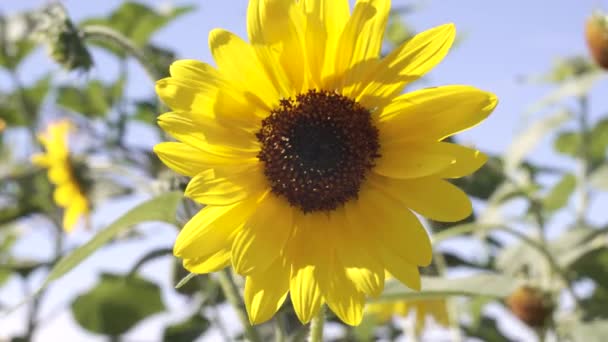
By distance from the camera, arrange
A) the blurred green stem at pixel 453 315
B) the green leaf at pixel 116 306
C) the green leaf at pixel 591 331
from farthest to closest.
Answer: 1. the green leaf at pixel 116 306
2. the blurred green stem at pixel 453 315
3. the green leaf at pixel 591 331

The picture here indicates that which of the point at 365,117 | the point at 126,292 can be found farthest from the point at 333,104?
the point at 126,292

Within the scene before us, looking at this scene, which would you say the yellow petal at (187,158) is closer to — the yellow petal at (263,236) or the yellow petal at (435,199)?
the yellow petal at (263,236)

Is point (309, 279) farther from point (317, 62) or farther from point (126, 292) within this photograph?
point (126, 292)

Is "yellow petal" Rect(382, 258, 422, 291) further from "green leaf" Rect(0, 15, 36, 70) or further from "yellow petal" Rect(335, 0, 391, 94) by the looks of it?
"green leaf" Rect(0, 15, 36, 70)

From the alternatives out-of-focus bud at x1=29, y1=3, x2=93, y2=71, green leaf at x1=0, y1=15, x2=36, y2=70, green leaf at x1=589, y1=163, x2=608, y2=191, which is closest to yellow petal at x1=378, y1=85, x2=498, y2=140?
out-of-focus bud at x1=29, y1=3, x2=93, y2=71

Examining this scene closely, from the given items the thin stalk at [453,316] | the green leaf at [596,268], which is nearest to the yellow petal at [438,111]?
the thin stalk at [453,316]

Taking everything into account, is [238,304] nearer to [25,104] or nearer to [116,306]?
[116,306]

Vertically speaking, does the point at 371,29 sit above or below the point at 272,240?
above
